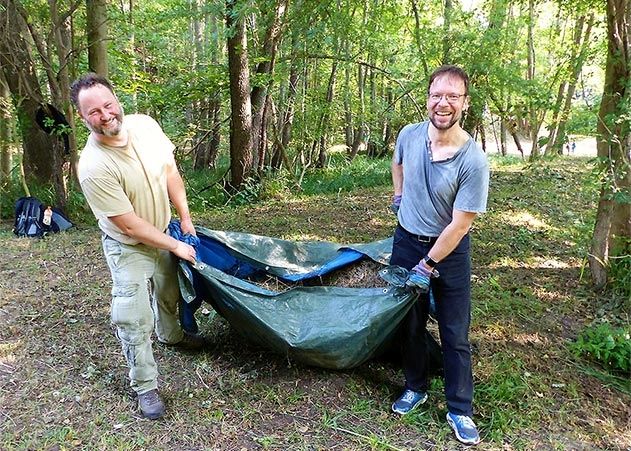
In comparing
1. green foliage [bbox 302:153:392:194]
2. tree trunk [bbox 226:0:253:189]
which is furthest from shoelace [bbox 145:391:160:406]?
green foliage [bbox 302:153:392:194]

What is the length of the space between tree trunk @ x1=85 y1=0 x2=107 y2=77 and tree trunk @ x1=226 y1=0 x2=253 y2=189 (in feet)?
4.78

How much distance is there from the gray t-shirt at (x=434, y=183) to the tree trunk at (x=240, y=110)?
4.67 m

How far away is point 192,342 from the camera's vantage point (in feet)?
8.70

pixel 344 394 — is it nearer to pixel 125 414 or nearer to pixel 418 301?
pixel 418 301

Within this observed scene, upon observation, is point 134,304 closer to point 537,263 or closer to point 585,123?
point 585,123

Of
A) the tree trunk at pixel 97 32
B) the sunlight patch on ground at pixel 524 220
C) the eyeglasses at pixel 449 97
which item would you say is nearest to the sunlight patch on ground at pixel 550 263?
the sunlight patch on ground at pixel 524 220

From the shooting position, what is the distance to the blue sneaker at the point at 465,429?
2.02 metres

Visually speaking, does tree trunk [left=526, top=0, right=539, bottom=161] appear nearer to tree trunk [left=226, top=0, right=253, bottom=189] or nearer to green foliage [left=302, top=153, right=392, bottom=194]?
green foliage [left=302, top=153, right=392, bottom=194]

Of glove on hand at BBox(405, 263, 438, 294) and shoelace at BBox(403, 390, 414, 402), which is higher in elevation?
glove on hand at BBox(405, 263, 438, 294)

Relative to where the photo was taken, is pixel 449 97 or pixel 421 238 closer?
pixel 449 97

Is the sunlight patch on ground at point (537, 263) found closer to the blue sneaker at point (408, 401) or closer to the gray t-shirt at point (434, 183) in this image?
the blue sneaker at point (408, 401)

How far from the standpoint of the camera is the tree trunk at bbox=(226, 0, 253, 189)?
6.27 meters

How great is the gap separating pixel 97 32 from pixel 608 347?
5.70 meters

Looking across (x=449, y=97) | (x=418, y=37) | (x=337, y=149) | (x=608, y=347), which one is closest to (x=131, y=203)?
(x=449, y=97)
